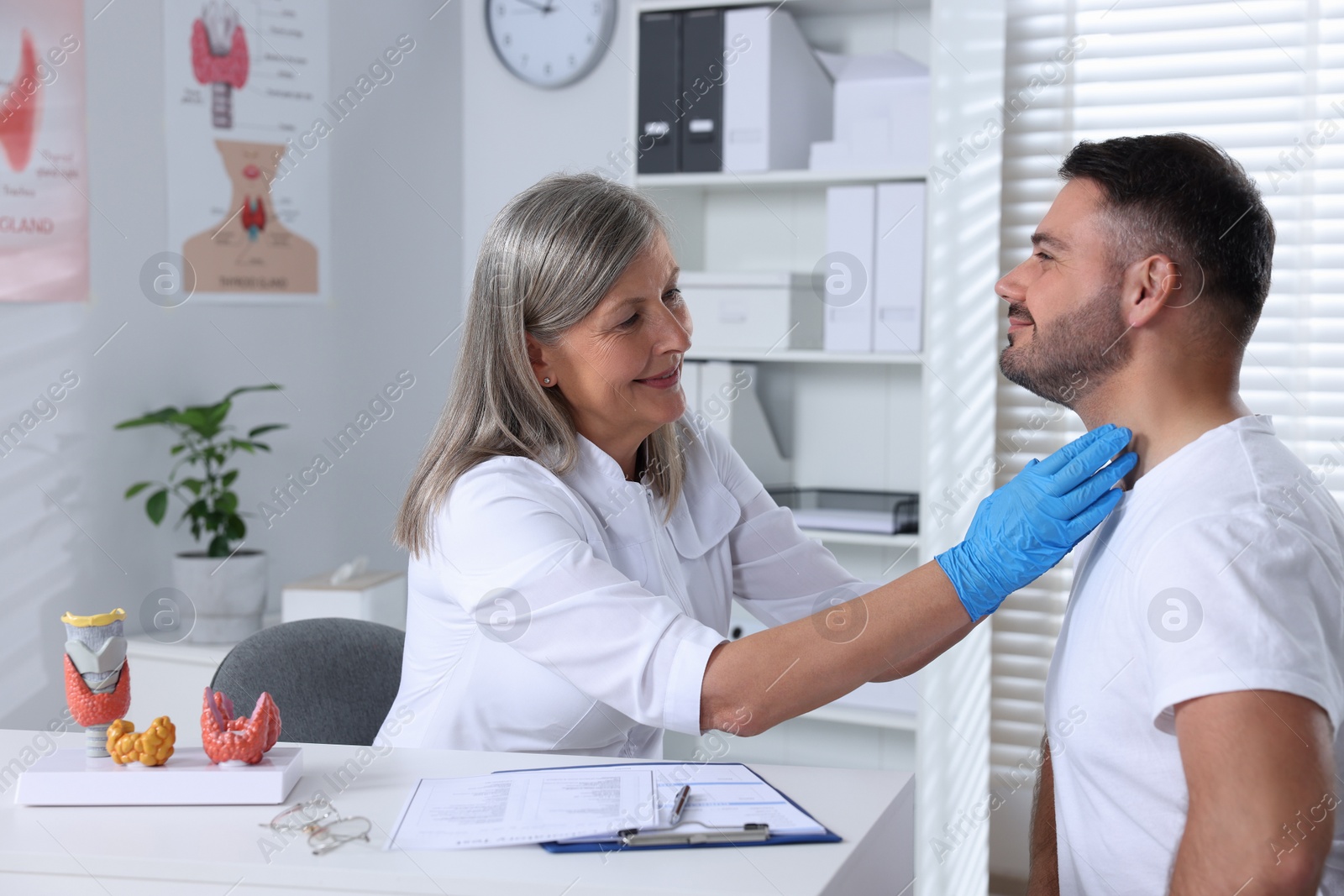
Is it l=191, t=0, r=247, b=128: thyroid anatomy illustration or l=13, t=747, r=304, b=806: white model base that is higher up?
l=191, t=0, r=247, b=128: thyroid anatomy illustration

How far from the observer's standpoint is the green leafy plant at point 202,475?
2.32 m

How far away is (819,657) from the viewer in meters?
1.24

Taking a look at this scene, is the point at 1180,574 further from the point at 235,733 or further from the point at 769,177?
the point at 769,177

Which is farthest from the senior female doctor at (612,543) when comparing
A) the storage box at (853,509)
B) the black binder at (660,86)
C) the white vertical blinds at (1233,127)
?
the white vertical blinds at (1233,127)

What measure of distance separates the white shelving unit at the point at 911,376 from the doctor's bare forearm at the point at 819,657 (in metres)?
1.16

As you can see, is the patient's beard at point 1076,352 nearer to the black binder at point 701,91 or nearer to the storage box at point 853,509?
the storage box at point 853,509

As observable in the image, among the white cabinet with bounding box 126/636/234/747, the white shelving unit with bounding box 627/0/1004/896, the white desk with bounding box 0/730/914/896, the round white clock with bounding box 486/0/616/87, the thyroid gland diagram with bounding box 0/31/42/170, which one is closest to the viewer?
the white desk with bounding box 0/730/914/896

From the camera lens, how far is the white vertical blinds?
7.66 ft

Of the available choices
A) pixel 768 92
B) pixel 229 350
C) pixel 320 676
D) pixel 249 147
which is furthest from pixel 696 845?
pixel 249 147

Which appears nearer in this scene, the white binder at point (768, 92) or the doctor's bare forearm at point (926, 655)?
the doctor's bare forearm at point (926, 655)

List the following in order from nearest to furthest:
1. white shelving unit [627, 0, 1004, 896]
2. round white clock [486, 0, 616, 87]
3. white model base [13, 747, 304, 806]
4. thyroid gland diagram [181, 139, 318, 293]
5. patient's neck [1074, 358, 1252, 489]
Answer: white model base [13, 747, 304, 806]
patient's neck [1074, 358, 1252, 489]
white shelving unit [627, 0, 1004, 896]
thyroid gland diagram [181, 139, 318, 293]
round white clock [486, 0, 616, 87]

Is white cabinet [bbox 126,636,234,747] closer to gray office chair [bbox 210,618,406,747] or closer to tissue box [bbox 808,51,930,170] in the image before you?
A: gray office chair [bbox 210,618,406,747]

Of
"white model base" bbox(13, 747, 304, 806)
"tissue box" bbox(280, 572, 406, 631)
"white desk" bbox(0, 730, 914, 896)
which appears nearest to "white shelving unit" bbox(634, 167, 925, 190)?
"tissue box" bbox(280, 572, 406, 631)

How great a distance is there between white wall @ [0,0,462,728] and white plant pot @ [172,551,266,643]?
0.14 m
